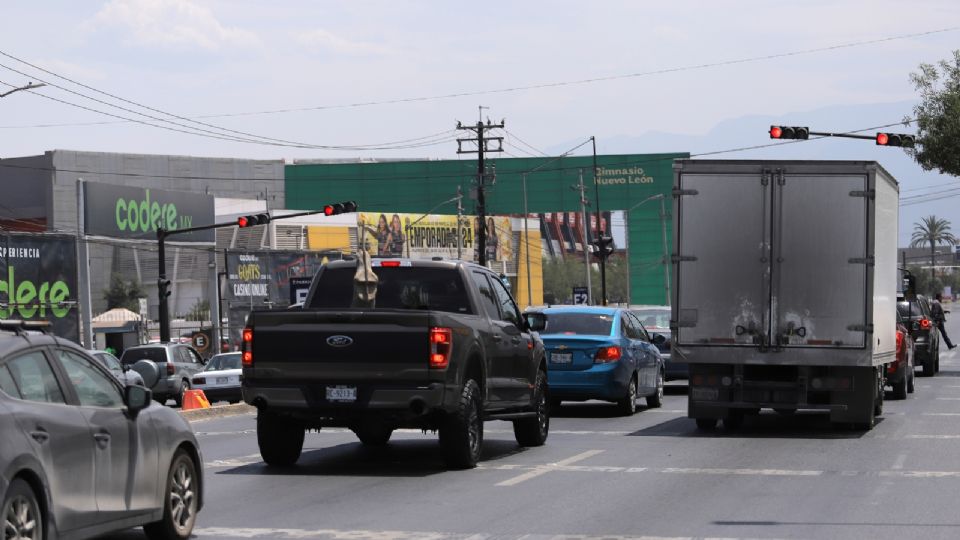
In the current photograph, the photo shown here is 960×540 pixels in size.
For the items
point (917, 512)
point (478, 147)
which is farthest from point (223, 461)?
point (478, 147)

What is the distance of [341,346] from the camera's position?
47.7 feet

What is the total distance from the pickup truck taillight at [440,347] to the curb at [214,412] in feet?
37.8

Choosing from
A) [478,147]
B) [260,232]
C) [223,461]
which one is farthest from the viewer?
[260,232]

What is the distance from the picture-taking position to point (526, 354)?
17.6 m

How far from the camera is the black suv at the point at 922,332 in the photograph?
123 ft

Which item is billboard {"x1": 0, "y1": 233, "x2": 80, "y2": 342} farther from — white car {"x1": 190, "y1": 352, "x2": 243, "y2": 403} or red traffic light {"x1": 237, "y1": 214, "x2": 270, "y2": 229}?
white car {"x1": 190, "y1": 352, "x2": 243, "y2": 403}

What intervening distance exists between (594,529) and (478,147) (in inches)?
2210

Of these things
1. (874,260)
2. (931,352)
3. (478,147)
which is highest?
(478,147)

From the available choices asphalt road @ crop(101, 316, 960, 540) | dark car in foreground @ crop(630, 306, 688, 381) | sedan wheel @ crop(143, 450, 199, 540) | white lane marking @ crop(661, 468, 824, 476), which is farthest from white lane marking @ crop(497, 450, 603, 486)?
dark car in foreground @ crop(630, 306, 688, 381)

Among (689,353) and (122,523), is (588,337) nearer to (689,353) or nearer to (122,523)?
(689,353)

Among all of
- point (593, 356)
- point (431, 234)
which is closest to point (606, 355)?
point (593, 356)

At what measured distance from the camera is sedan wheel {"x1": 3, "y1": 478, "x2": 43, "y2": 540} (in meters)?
7.66

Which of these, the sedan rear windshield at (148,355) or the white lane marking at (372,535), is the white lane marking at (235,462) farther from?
the sedan rear windshield at (148,355)

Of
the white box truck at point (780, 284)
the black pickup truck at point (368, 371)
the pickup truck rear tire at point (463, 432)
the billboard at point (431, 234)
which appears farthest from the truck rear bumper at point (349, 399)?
the billboard at point (431, 234)
